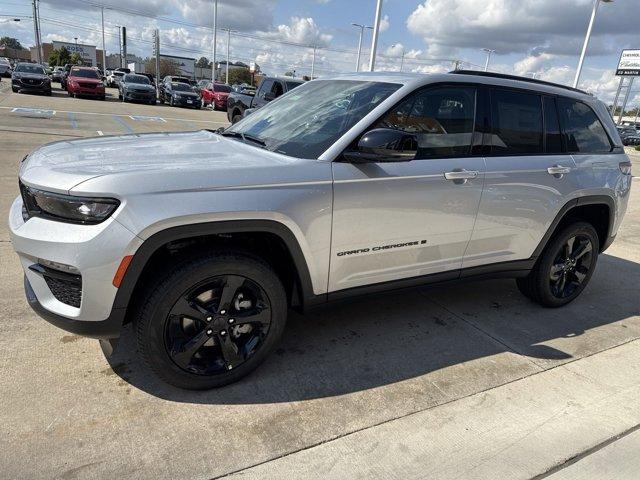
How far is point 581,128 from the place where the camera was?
13.6ft

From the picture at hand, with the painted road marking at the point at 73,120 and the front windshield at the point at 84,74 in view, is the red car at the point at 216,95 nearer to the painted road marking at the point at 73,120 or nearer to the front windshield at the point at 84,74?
the front windshield at the point at 84,74

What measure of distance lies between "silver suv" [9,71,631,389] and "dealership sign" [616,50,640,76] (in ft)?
211

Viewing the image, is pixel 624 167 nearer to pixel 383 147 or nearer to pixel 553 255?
pixel 553 255

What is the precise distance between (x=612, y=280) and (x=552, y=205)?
2.16 meters

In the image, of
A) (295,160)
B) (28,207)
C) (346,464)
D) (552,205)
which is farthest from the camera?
(552,205)

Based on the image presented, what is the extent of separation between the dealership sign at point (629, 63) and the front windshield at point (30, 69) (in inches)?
2343

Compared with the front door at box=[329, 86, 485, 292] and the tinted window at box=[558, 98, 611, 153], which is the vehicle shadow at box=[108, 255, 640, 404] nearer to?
the front door at box=[329, 86, 485, 292]

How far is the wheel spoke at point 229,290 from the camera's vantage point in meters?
2.67

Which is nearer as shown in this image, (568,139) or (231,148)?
(231,148)

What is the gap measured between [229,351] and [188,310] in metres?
0.39

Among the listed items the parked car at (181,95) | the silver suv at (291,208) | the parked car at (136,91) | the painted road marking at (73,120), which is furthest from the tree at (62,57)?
the silver suv at (291,208)

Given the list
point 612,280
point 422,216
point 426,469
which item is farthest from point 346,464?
point 612,280

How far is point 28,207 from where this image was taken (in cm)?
255

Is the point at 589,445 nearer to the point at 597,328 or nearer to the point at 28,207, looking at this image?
the point at 597,328
